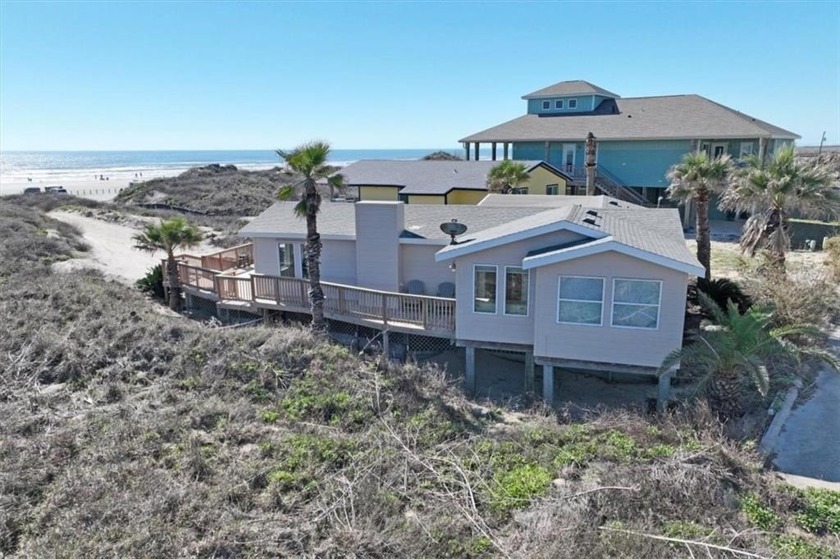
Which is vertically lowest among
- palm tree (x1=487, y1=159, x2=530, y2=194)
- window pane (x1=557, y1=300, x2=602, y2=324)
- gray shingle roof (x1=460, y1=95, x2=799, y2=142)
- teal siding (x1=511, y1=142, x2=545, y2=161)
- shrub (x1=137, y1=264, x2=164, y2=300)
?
shrub (x1=137, y1=264, x2=164, y2=300)

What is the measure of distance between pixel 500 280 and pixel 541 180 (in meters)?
19.5

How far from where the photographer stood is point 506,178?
88.9 ft

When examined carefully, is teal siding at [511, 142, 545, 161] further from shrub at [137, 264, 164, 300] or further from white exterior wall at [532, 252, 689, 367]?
white exterior wall at [532, 252, 689, 367]

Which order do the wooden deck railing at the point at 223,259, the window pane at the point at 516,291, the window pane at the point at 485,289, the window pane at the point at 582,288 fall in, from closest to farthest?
the window pane at the point at 582,288 < the window pane at the point at 516,291 < the window pane at the point at 485,289 < the wooden deck railing at the point at 223,259

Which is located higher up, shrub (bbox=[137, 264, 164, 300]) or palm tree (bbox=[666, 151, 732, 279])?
palm tree (bbox=[666, 151, 732, 279])

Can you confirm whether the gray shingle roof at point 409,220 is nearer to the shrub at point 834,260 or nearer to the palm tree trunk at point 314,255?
the palm tree trunk at point 314,255

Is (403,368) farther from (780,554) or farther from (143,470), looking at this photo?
(780,554)

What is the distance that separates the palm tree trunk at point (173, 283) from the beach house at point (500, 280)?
0.41 m

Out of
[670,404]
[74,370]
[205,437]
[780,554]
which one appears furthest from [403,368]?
[780,554]

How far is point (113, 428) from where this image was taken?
10219mm

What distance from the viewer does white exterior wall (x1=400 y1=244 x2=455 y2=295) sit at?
16.9 m

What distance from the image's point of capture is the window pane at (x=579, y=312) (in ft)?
41.4

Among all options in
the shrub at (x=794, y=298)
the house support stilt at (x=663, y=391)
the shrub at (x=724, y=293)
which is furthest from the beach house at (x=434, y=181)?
→ the house support stilt at (x=663, y=391)

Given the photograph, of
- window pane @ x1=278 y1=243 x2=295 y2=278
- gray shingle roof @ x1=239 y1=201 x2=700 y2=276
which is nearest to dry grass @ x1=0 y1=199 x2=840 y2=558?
gray shingle roof @ x1=239 y1=201 x2=700 y2=276
